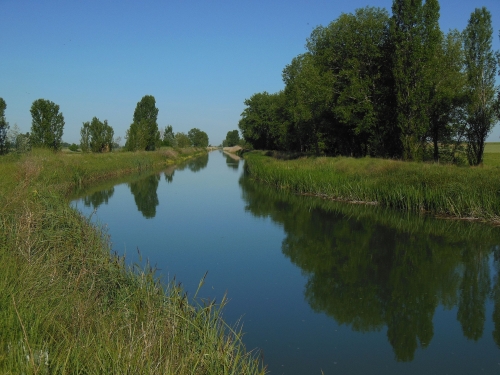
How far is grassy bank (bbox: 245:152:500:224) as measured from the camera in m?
12.3

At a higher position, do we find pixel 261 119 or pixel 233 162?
pixel 261 119

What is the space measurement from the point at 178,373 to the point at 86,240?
4226 mm

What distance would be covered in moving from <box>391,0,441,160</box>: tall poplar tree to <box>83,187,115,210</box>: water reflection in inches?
471

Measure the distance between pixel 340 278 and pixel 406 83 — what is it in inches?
525

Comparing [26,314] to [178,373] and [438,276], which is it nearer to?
[178,373]

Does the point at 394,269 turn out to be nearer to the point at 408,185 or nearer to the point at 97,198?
the point at 408,185

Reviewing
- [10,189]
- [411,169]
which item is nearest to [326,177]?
[411,169]

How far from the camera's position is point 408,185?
1449cm

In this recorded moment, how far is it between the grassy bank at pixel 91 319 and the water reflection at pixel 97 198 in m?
8.80

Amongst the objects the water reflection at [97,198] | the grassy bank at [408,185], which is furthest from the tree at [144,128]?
the grassy bank at [408,185]

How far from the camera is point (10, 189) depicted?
9477mm

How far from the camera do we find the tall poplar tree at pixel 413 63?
19.0 m

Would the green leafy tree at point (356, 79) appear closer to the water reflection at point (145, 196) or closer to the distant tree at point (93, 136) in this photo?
the water reflection at point (145, 196)

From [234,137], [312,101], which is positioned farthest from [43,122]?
[234,137]
